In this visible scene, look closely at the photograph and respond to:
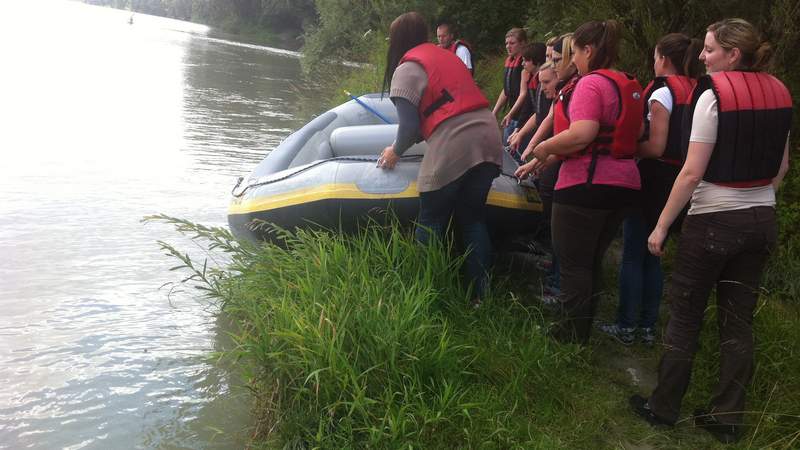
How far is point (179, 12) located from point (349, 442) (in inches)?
2578

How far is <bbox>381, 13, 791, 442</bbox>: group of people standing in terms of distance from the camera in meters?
2.51

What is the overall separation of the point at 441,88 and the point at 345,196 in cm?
84

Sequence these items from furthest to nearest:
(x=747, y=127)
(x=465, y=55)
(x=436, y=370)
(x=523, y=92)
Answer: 1. (x=465, y=55)
2. (x=523, y=92)
3. (x=436, y=370)
4. (x=747, y=127)

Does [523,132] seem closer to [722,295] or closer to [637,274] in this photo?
[637,274]

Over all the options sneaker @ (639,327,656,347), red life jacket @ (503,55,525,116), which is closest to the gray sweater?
sneaker @ (639,327,656,347)

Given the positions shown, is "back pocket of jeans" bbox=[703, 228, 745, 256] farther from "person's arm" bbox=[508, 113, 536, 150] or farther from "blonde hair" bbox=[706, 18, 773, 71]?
"person's arm" bbox=[508, 113, 536, 150]

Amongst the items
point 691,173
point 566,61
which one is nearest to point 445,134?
point 566,61

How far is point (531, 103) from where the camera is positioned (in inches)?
208

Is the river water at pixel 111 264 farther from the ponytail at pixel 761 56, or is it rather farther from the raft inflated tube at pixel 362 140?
the ponytail at pixel 761 56

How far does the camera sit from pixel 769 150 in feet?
8.21

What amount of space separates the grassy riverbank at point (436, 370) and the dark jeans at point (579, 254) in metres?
0.12

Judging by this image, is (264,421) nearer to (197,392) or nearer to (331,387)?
(331,387)

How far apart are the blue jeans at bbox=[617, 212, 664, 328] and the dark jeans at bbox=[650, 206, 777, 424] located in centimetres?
62

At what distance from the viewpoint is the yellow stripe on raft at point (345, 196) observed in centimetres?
388
